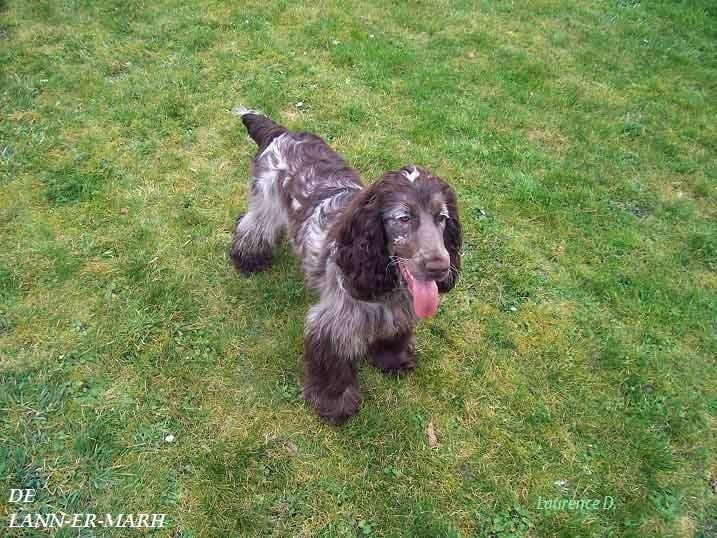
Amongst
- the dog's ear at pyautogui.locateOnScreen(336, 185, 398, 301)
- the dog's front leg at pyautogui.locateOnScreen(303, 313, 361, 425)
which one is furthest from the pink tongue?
the dog's front leg at pyautogui.locateOnScreen(303, 313, 361, 425)

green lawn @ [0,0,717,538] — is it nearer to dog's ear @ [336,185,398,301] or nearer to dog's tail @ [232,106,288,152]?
dog's tail @ [232,106,288,152]

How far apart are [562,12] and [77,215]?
7.96 meters

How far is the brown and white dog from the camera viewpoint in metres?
2.84

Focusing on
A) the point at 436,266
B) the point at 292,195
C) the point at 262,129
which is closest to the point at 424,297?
the point at 436,266

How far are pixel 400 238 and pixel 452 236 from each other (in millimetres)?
502

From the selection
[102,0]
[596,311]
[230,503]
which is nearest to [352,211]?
[230,503]

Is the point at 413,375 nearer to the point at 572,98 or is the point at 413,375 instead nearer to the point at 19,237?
the point at 19,237

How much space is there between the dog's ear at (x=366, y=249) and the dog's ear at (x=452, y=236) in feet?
1.24

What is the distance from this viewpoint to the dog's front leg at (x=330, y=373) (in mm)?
3398

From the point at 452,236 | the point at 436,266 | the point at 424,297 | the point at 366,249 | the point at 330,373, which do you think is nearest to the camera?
the point at 436,266

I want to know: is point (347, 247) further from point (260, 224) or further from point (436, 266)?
point (260, 224)

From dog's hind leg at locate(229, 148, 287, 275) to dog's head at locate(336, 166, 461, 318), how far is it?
125 centimetres

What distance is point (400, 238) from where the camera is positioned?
9.45 ft

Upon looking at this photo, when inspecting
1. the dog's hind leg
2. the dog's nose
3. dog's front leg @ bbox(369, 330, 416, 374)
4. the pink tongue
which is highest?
the dog's nose
